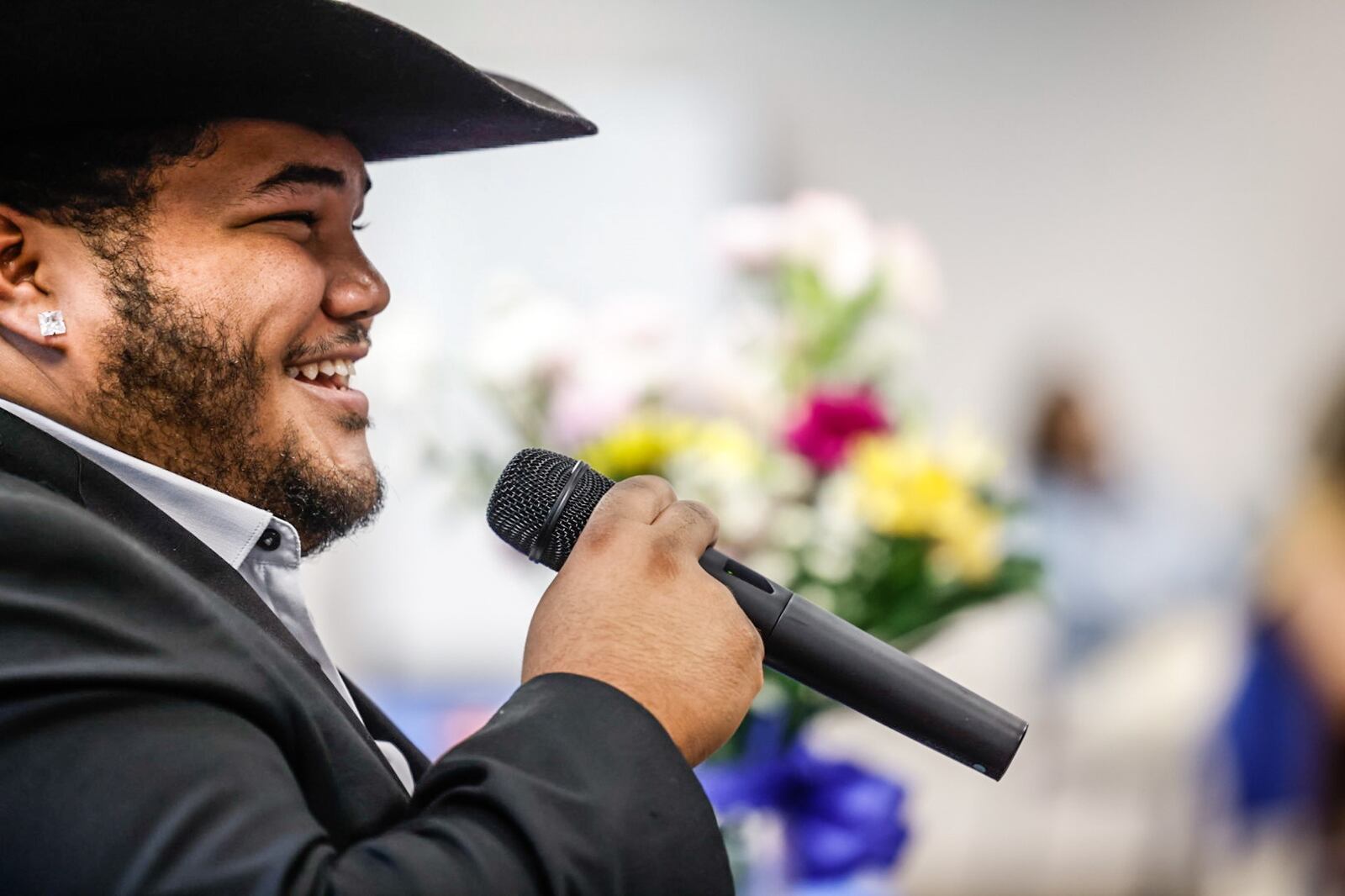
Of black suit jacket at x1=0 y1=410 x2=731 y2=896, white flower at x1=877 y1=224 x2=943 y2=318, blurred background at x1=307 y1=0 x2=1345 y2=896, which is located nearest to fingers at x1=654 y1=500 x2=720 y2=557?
black suit jacket at x1=0 y1=410 x2=731 y2=896

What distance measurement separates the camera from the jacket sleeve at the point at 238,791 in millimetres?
592

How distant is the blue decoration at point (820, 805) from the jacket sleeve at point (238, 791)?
2.45 feet

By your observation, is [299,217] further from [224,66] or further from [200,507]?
[200,507]

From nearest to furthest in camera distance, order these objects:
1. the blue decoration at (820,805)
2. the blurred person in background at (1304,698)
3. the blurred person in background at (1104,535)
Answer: the blue decoration at (820,805)
the blurred person in background at (1304,698)
the blurred person in background at (1104,535)

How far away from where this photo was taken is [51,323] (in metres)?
0.88

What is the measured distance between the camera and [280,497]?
93 cm

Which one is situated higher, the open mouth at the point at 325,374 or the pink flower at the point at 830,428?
the pink flower at the point at 830,428

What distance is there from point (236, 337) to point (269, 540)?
14 centimetres

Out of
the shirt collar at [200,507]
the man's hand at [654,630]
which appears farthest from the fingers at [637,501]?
the shirt collar at [200,507]

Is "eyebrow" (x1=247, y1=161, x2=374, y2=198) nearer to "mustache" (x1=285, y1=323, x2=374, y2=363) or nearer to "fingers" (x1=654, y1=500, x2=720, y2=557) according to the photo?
"mustache" (x1=285, y1=323, x2=374, y2=363)

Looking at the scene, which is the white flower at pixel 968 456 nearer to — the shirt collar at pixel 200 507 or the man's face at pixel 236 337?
the man's face at pixel 236 337

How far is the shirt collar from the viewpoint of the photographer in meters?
0.86

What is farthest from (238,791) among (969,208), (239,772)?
(969,208)

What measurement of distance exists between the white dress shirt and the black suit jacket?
0.12m
